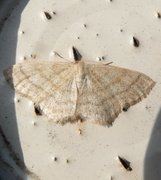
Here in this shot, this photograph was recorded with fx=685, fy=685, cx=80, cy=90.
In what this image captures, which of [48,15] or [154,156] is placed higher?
[48,15]

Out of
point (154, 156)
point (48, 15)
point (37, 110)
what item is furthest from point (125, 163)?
point (48, 15)

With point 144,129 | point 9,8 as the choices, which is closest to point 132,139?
point 144,129

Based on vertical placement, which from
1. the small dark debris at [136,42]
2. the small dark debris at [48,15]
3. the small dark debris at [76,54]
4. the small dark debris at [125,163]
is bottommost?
the small dark debris at [125,163]

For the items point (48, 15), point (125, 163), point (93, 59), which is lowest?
point (125, 163)

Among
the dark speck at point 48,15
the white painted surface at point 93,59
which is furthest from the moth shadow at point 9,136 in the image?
the dark speck at point 48,15

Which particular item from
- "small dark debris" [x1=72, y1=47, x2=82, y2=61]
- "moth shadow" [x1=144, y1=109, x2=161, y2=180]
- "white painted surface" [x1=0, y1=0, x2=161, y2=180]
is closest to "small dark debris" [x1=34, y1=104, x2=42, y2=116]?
"white painted surface" [x1=0, y1=0, x2=161, y2=180]

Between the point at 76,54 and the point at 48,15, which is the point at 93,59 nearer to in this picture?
the point at 76,54

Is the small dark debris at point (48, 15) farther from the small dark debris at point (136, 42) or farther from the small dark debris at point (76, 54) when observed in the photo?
the small dark debris at point (136, 42)

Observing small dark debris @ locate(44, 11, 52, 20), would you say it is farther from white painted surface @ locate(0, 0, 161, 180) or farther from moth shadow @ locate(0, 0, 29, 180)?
moth shadow @ locate(0, 0, 29, 180)
